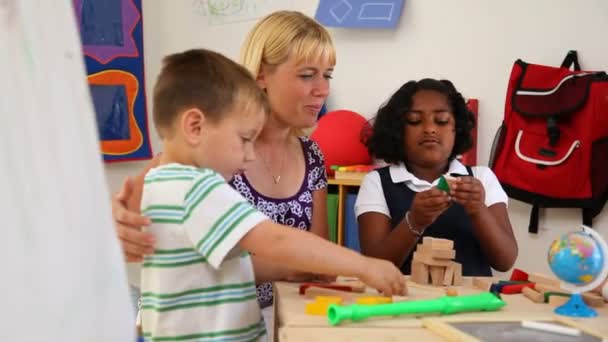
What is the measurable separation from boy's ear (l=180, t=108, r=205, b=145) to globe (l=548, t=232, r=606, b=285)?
518 mm

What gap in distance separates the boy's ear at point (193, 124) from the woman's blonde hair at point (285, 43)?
1.50 feet

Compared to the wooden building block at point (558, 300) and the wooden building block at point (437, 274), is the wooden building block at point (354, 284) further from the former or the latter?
the wooden building block at point (558, 300)

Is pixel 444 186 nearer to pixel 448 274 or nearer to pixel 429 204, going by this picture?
pixel 429 204

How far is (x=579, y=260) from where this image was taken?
972 mm

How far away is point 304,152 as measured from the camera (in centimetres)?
161

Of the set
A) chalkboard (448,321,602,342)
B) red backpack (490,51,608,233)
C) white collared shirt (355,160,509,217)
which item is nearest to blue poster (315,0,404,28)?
red backpack (490,51,608,233)

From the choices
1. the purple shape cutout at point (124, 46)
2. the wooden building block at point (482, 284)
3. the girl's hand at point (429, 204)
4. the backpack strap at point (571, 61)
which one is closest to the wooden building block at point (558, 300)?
the wooden building block at point (482, 284)

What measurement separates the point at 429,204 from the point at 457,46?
1.40m

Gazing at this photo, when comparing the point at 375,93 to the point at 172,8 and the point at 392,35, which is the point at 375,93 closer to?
the point at 392,35

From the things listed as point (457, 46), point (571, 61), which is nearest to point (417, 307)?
point (571, 61)

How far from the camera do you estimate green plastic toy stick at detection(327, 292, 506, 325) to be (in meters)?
0.86

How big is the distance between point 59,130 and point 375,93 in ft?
7.58

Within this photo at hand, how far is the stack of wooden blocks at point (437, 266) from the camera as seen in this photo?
120 centimetres

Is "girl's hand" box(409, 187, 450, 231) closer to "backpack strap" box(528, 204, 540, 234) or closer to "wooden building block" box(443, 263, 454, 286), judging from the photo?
"wooden building block" box(443, 263, 454, 286)
